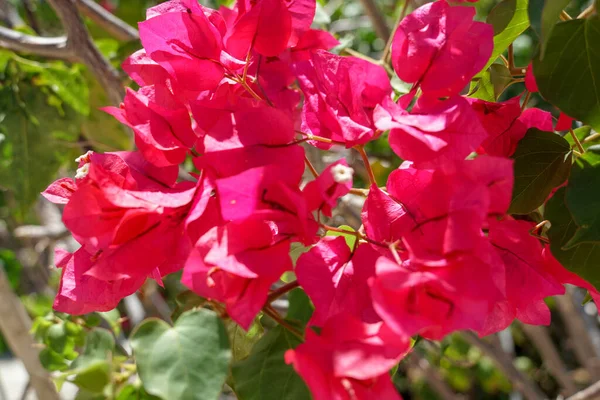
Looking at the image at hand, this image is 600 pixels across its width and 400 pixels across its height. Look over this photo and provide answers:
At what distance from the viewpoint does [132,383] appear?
0.46 m

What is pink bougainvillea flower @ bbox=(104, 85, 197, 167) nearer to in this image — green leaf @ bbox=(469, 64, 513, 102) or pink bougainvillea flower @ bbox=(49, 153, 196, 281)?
pink bougainvillea flower @ bbox=(49, 153, 196, 281)

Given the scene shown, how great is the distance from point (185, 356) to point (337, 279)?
0.33ft

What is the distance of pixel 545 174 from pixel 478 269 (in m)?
0.14

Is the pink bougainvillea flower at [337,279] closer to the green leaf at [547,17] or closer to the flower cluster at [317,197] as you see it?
the flower cluster at [317,197]

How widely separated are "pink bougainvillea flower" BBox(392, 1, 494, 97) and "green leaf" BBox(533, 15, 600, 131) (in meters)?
0.04

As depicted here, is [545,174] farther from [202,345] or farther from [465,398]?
[465,398]

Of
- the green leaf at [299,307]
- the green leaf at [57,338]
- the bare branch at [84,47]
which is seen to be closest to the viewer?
the green leaf at [299,307]

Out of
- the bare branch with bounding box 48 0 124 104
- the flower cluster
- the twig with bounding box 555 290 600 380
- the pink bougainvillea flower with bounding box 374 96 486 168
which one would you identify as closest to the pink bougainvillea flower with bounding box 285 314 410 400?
the flower cluster

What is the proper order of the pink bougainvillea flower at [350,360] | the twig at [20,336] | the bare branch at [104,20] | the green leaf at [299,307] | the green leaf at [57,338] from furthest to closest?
the twig at [20,336]
the bare branch at [104,20]
the green leaf at [57,338]
the green leaf at [299,307]
the pink bougainvillea flower at [350,360]

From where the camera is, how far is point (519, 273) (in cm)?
40

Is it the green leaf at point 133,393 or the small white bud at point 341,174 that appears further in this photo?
the green leaf at point 133,393

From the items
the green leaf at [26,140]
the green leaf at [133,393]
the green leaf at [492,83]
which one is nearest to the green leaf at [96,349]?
the green leaf at [133,393]

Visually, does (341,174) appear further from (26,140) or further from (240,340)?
(26,140)

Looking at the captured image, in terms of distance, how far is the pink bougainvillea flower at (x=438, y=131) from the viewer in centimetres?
35
